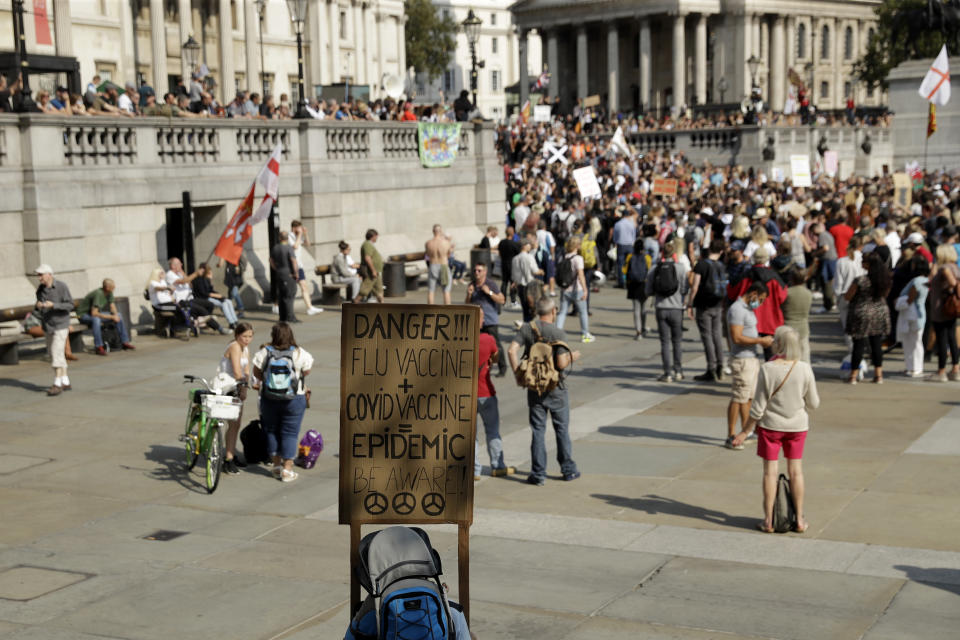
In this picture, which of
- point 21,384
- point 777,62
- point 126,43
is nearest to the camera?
point 21,384

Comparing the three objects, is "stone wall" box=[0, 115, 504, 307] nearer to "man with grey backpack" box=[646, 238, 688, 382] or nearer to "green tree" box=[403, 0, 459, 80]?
"man with grey backpack" box=[646, 238, 688, 382]

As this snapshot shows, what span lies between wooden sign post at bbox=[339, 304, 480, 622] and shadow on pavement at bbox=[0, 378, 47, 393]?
37.6 ft

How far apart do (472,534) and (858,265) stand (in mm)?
9090

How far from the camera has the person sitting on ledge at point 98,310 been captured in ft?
60.7

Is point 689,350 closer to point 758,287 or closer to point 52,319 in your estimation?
point 758,287

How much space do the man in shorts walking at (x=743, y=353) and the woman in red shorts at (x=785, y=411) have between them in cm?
265

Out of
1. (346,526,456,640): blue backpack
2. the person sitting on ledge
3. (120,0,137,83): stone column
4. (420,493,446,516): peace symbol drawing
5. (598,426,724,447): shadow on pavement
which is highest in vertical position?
(120,0,137,83): stone column

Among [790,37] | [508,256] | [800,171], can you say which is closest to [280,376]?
[508,256]

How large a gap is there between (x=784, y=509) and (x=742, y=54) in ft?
355

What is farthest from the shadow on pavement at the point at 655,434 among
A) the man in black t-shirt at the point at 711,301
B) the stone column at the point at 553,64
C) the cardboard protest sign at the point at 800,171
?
the stone column at the point at 553,64

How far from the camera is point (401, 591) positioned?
13.9 feet

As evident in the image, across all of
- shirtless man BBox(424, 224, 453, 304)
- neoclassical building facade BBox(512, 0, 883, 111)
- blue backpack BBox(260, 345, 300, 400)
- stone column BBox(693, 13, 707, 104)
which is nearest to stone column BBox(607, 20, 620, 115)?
neoclassical building facade BBox(512, 0, 883, 111)

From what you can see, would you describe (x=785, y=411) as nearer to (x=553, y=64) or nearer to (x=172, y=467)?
(x=172, y=467)

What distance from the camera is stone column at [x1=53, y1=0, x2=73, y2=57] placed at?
54.0 meters
